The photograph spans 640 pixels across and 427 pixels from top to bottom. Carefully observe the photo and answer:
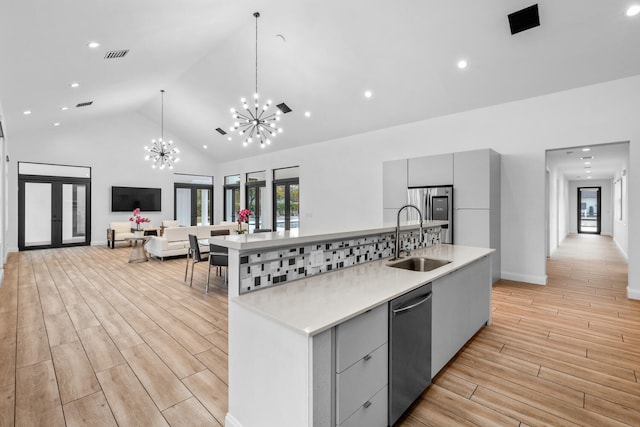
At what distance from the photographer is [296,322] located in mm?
1277

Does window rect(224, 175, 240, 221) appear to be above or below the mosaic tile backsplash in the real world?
above

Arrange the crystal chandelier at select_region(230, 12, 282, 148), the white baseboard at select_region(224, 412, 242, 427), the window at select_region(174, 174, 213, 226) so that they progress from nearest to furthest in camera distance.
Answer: the white baseboard at select_region(224, 412, 242, 427)
the crystal chandelier at select_region(230, 12, 282, 148)
the window at select_region(174, 174, 213, 226)

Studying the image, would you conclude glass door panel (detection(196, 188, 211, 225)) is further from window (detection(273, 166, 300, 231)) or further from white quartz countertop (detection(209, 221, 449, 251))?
white quartz countertop (detection(209, 221, 449, 251))

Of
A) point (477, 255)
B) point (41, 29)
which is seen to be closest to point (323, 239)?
point (477, 255)

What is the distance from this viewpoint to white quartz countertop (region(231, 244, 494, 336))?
4.33 feet

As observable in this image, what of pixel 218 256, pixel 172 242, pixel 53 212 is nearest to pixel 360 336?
pixel 218 256

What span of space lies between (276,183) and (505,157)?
20.8ft

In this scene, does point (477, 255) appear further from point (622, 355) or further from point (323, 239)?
point (323, 239)

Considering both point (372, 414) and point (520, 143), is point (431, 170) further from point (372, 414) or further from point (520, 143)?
point (372, 414)

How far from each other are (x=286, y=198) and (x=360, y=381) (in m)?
8.02

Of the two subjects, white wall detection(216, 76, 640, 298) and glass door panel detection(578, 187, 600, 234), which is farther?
glass door panel detection(578, 187, 600, 234)

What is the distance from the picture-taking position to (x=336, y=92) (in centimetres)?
589

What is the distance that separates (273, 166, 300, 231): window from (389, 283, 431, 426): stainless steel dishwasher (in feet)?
23.4

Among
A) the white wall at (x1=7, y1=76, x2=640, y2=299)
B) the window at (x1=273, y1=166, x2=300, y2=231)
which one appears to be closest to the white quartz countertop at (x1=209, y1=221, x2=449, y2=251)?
the white wall at (x1=7, y1=76, x2=640, y2=299)
